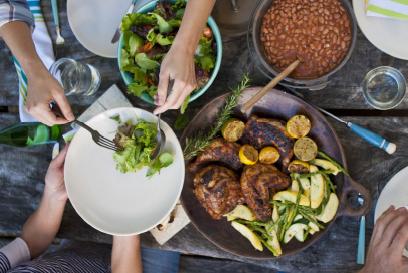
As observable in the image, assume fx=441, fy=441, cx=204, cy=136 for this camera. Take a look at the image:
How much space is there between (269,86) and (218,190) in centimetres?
32

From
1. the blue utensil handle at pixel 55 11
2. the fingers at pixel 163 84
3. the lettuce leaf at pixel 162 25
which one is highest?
the lettuce leaf at pixel 162 25

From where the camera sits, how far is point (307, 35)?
3.97 feet

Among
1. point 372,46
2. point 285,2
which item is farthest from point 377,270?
point 285,2

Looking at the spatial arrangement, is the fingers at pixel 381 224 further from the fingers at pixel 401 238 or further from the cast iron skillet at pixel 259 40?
the cast iron skillet at pixel 259 40

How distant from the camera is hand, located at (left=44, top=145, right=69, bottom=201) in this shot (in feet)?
4.45

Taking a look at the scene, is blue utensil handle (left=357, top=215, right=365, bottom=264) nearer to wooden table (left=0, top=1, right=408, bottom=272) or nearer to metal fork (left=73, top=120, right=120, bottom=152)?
wooden table (left=0, top=1, right=408, bottom=272)

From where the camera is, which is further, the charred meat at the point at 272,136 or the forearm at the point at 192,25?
the charred meat at the point at 272,136

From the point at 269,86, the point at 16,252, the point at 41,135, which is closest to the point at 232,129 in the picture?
the point at 269,86

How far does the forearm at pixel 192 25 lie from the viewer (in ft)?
3.41

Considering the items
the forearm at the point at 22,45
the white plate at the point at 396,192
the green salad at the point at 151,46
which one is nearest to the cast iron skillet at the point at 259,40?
the green salad at the point at 151,46

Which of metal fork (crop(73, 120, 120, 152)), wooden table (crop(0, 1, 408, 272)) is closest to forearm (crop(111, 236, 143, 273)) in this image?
wooden table (crop(0, 1, 408, 272))

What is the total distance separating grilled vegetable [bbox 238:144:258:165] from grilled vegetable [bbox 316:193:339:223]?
0.23m

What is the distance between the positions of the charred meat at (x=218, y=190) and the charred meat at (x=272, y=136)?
13cm

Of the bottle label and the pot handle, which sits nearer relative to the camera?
the pot handle
